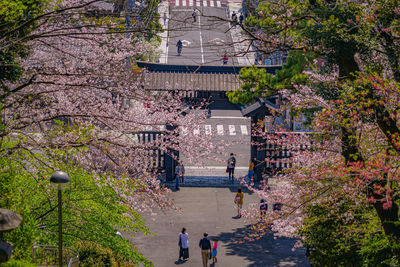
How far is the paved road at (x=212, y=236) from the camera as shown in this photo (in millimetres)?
18781

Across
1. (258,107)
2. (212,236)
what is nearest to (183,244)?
(212,236)

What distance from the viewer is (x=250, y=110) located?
1040 inches

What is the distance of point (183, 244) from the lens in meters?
18.4

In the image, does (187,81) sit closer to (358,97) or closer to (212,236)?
(212,236)

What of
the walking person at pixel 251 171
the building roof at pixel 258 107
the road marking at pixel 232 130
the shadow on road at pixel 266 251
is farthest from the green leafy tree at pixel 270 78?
the road marking at pixel 232 130

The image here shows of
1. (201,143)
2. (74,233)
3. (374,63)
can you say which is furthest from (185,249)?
(374,63)

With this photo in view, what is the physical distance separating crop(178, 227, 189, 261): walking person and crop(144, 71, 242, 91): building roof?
10834 mm

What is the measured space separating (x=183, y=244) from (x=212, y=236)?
8.87 ft

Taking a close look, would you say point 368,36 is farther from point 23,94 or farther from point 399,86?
point 23,94

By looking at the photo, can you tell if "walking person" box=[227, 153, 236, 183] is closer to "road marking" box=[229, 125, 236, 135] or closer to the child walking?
the child walking

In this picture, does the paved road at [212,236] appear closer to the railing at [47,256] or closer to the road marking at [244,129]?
the railing at [47,256]

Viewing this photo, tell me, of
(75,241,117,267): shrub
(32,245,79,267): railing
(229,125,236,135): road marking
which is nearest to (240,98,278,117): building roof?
(229,125,236,135): road marking

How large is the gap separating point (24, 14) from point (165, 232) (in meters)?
12.7

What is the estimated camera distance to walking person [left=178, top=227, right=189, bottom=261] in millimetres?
18223
